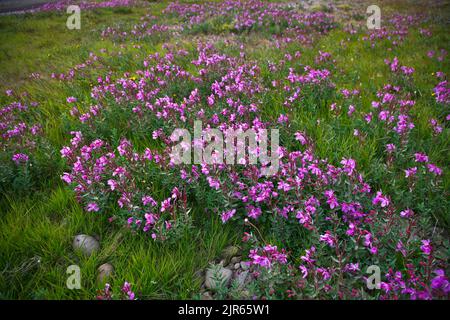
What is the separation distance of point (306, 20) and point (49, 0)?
2197 centimetres

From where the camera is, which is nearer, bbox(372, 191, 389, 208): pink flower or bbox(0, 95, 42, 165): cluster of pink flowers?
bbox(372, 191, 389, 208): pink flower

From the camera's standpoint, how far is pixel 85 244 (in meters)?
3.00

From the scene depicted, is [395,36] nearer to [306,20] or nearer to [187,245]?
[306,20]

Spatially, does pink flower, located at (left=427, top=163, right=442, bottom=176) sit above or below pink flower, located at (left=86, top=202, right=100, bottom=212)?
above

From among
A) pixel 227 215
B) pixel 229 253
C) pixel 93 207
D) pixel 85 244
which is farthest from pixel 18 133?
pixel 229 253

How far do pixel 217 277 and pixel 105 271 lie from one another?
3.45 ft

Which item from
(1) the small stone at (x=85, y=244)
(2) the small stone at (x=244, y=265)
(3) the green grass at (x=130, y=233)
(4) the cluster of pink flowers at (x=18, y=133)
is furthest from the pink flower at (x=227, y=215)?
(4) the cluster of pink flowers at (x=18, y=133)

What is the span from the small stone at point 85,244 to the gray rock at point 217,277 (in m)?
1.16

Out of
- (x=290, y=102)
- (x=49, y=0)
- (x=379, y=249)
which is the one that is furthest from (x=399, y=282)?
(x=49, y=0)

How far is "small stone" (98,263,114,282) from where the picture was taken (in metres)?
2.71

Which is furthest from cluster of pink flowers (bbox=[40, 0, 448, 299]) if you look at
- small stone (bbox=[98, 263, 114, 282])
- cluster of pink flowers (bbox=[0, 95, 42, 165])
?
small stone (bbox=[98, 263, 114, 282])

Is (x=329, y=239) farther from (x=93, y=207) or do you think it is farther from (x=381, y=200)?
(x=93, y=207)

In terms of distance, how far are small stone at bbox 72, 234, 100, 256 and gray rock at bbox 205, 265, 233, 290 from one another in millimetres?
1161

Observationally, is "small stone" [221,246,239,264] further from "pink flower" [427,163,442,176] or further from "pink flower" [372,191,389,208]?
"pink flower" [427,163,442,176]
